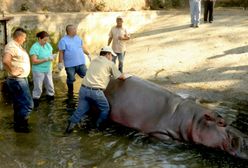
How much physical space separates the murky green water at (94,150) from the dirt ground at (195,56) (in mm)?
2594

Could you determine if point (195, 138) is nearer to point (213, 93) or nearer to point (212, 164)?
point (212, 164)

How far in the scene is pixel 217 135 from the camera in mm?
7422

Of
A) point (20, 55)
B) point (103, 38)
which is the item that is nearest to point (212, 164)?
point (20, 55)

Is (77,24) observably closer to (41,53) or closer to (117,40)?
(117,40)

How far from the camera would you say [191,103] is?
8.06 meters

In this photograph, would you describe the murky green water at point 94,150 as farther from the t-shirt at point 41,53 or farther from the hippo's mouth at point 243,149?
the t-shirt at point 41,53

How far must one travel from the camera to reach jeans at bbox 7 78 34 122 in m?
7.69

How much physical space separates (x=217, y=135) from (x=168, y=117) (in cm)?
92

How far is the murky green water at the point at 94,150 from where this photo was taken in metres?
6.79

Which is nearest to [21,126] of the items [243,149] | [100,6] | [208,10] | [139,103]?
[139,103]

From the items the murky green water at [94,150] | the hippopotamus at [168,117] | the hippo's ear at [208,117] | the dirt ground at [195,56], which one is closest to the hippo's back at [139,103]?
the hippopotamus at [168,117]

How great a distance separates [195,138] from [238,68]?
527cm

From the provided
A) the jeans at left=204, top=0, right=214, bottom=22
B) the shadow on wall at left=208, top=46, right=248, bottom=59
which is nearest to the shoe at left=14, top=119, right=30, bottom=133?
the shadow on wall at left=208, top=46, right=248, bottom=59

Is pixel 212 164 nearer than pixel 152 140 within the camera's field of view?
Yes
